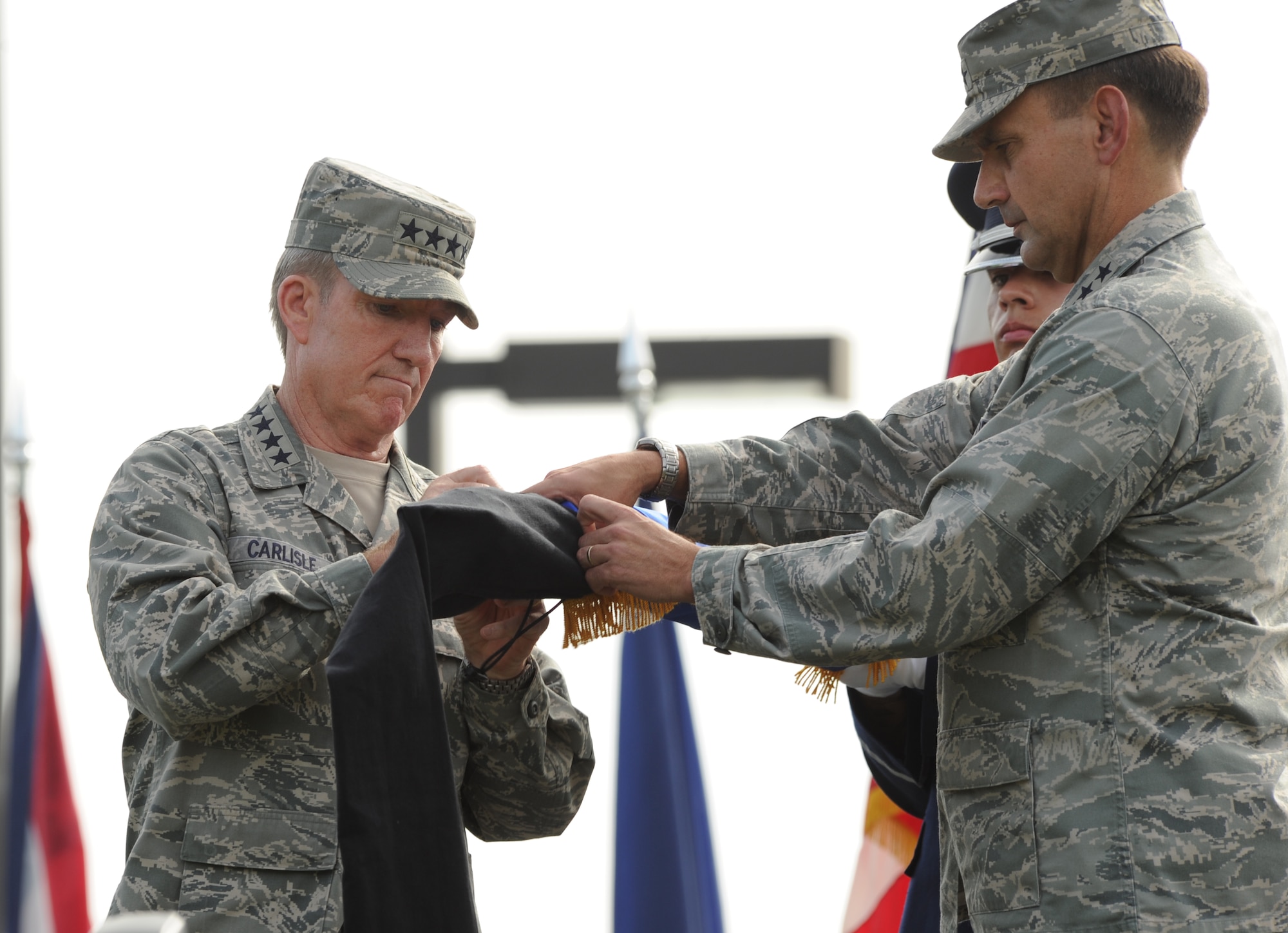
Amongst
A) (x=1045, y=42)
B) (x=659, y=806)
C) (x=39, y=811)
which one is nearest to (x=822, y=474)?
(x=1045, y=42)

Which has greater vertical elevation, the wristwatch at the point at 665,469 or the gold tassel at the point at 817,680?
the wristwatch at the point at 665,469

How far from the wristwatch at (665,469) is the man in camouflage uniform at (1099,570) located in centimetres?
42

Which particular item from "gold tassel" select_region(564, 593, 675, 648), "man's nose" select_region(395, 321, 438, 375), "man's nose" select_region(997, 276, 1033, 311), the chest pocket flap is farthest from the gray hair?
"man's nose" select_region(997, 276, 1033, 311)

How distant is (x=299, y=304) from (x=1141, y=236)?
1.67m

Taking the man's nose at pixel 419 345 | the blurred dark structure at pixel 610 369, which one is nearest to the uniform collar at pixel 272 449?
the man's nose at pixel 419 345

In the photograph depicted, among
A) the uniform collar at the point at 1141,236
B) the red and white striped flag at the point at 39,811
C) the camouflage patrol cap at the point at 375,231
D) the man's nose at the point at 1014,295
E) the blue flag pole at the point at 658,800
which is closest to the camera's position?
the uniform collar at the point at 1141,236

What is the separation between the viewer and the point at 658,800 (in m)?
4.73

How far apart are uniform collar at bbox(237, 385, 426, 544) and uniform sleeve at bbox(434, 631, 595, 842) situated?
0.26 meters

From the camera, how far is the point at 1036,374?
2076 millimetres

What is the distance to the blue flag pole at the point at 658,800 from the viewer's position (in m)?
4.57

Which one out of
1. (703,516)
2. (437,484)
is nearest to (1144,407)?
(703,516)

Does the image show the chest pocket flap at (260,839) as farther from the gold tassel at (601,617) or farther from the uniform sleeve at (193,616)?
the gold tassel at (601,617)

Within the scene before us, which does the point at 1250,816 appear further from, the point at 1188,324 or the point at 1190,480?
the point at 1188,324

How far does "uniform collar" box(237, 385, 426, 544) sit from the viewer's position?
2.66m
